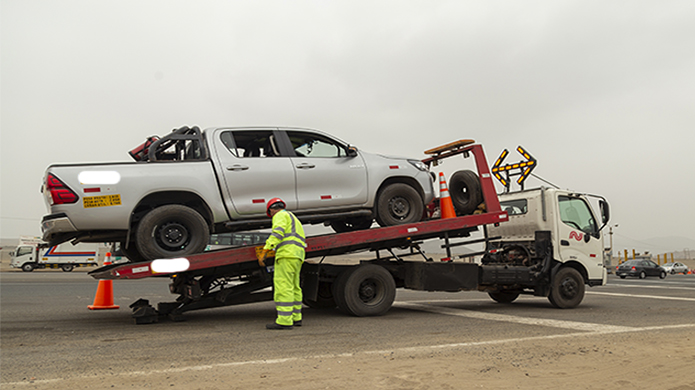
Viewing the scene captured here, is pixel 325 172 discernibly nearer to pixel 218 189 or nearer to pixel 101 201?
pixel 218 189

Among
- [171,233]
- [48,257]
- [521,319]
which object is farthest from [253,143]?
[48,257]

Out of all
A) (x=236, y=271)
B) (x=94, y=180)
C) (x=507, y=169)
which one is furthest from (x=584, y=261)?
(x=94, y=180)

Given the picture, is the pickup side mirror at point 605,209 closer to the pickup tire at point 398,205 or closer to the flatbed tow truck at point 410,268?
the flatbed tow truck at point 410,268

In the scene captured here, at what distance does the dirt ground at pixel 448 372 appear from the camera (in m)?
3.98

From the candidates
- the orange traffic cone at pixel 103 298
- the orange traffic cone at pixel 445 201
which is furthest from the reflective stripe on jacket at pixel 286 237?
the orange traffic cone at pixel 103 298

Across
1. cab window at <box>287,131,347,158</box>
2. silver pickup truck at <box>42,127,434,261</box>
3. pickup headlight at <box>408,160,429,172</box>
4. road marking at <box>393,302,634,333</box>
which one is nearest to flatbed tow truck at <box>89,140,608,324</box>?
silver pickup truck at <box>42,127,434,261</box>

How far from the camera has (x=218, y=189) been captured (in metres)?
7.03

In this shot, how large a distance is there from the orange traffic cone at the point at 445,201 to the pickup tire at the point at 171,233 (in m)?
3.86

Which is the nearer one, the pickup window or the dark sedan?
the pickup window

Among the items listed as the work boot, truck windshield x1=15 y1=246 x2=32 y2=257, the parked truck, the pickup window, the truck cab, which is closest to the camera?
the work boot

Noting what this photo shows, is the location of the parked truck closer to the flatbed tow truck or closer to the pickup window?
the flatbed tow truck

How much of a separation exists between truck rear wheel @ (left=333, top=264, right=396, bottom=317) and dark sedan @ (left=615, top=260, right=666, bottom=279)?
28.6 metres

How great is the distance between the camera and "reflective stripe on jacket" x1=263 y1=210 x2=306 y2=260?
6.78m

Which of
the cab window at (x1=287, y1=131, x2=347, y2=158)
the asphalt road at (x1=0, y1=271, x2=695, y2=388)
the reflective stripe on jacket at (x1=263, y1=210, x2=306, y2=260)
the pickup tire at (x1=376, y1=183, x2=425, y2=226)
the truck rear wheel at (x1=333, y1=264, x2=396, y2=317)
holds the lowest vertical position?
the asphalt road at (x1=0, y1=271, x2=695, y2=388)
